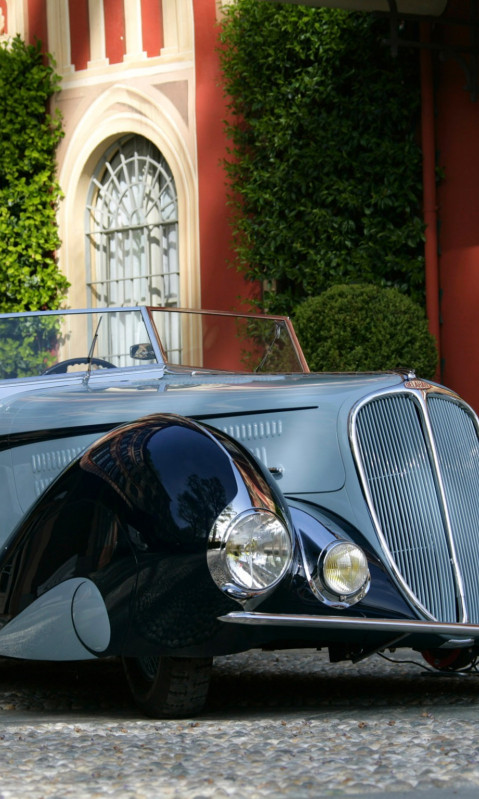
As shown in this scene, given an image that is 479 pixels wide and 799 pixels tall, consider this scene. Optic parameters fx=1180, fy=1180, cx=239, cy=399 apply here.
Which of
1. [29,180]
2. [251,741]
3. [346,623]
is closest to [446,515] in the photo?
[346,623]

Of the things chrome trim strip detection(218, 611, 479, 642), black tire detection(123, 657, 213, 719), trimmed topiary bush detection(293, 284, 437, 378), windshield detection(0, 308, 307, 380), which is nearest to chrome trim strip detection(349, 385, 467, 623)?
chrome trim strip detection(218, 611, 479, 642)

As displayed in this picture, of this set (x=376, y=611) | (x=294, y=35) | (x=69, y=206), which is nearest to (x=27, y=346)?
(x=376, y=611)

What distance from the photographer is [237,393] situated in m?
4.27

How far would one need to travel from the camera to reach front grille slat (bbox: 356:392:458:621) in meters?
3.86

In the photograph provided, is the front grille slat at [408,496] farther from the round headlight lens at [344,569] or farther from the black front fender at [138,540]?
the black front fender at [138,540]

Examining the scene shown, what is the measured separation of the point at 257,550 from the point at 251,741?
1.83 ft

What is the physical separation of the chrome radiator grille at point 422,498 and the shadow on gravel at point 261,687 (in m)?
0.42

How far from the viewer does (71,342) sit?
5.33m

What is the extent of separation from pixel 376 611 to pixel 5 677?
6.57ft

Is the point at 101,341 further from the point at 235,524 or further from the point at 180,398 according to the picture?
the point at 235,524

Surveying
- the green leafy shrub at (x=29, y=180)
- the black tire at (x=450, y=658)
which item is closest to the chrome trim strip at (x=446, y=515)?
the black tire at (x=450, y=658)

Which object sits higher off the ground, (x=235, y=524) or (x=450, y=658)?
(x=235, y=524)

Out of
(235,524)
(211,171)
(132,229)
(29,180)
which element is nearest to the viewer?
(235,524)

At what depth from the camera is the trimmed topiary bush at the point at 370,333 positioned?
952 cm
